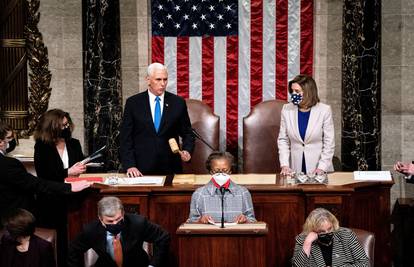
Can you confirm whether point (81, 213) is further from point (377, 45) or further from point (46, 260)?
point (377, 45)

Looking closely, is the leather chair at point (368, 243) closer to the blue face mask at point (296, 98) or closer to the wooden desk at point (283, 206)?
the wooden desk at point (283, 206)

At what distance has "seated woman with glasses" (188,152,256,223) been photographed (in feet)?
23.5

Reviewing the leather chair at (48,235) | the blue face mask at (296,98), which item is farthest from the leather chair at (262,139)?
the leather chair at (48,235)

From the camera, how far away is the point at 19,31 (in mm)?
10648

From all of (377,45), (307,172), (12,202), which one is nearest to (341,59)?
(377,45)

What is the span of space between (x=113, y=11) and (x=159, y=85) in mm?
2135

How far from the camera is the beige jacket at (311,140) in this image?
8570 millimetres

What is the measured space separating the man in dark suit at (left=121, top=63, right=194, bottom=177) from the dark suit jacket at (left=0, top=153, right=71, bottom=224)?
1.01 m

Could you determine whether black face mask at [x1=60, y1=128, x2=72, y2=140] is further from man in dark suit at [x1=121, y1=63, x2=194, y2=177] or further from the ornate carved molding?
the ornate carved molding

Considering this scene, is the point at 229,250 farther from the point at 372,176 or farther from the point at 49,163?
the point at 49,163

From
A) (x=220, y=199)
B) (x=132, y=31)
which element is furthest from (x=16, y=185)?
(x=132, y=31)

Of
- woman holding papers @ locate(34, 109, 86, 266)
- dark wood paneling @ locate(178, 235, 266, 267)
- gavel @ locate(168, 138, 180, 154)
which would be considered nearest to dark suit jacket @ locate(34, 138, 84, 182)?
woman holding papers @ locate(34, 109, 86, 266)

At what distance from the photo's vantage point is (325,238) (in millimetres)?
6809

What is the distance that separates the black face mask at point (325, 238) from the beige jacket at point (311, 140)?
5.86 feet
